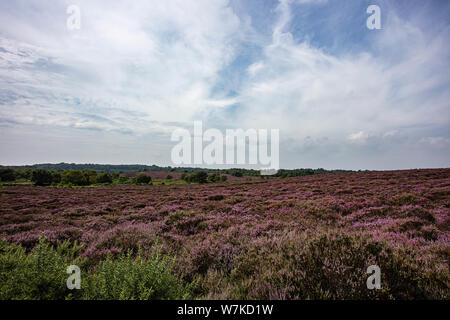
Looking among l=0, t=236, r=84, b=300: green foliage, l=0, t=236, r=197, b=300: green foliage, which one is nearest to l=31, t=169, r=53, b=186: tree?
l=0, t=236, r=84, b=300: green foliage

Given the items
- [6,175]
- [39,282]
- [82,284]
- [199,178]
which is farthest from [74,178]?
[82,284]

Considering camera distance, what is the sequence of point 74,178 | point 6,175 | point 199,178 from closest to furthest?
point 74,178, point 199,178, point 6,175

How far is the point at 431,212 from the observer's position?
22.6 feet

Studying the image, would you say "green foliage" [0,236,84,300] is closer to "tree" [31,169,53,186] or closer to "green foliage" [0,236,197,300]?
"green foliage" [0,236,197,300]

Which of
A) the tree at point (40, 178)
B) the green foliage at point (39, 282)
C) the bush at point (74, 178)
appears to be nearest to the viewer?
the green foliage at point (39, 282)

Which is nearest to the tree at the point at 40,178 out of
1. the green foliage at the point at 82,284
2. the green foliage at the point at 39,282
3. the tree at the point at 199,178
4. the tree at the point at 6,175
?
the tree at the point at 6,175

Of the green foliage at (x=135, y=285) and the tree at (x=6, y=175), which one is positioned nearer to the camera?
the green foliage at (x=135, y=285)

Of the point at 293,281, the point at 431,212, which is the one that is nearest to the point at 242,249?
the point at 293,281

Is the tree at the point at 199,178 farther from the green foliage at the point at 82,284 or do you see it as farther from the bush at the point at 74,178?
the green foliage at the point at 82,284

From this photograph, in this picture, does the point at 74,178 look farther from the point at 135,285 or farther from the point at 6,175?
the point at 135,285
